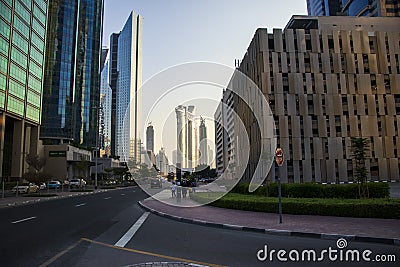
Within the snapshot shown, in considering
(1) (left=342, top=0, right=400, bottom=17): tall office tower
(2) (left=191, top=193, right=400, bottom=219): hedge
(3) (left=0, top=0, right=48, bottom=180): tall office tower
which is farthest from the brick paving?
(1) (left=342, top=0, right=400, bottom=17): tall office tower

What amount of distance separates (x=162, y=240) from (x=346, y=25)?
221 ft

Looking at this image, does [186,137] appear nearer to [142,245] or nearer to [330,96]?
[142,245]

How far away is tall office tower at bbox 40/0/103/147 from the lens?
270 feet

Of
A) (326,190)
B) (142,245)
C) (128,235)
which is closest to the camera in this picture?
(142,245)


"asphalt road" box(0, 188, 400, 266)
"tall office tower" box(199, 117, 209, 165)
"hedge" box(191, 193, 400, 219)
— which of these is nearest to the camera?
"asphalt road" box(0, 188, 400, 266)

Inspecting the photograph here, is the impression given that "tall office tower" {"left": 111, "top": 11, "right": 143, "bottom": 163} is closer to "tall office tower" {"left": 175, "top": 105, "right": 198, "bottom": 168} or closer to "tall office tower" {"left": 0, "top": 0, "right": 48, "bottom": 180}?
"tall office tower" {"left": 175, "top": 105, "right": 198, "bottom": 168}

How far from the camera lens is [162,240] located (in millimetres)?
8438

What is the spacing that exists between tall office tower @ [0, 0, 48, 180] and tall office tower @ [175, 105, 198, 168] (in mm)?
39085

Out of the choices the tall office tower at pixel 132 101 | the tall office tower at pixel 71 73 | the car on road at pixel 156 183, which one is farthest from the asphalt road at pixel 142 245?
the tall office tower at pixel 71 73

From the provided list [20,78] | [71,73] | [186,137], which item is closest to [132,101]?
[186,137]

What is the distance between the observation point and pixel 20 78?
174ft

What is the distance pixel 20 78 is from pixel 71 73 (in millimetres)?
35019

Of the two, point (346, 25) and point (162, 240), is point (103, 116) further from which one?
point (162, 240)

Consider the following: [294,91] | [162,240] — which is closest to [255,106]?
[294,91]
